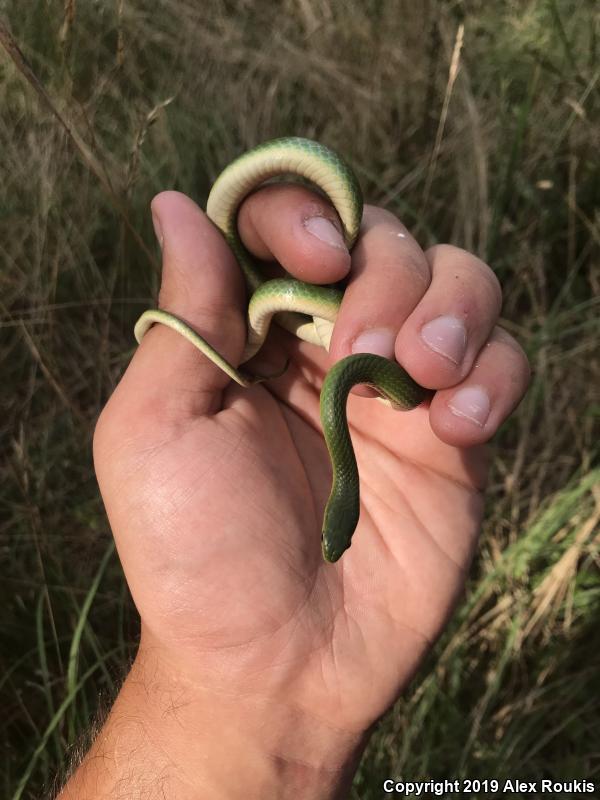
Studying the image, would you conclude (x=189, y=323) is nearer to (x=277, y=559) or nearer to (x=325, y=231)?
(x=325, y=231)

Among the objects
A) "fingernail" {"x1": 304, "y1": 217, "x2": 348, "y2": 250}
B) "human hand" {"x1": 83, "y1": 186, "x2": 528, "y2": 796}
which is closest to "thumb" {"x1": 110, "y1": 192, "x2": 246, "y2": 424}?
"human hand" {"x1": 83, "y1": 186, "x2": 528, "y2": 796}

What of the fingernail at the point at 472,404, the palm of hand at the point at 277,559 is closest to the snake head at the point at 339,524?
the palm of hand at the point at 277,559

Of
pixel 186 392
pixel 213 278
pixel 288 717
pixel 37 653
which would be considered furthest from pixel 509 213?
pixel 37 653

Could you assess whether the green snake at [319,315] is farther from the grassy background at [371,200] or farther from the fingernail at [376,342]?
the grassy background at [371,200]

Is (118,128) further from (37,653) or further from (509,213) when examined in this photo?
(37,653)

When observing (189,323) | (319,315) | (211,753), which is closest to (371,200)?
(319,315)
